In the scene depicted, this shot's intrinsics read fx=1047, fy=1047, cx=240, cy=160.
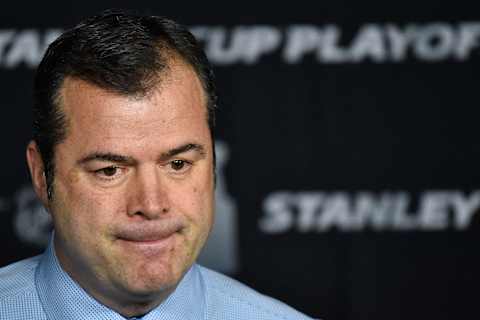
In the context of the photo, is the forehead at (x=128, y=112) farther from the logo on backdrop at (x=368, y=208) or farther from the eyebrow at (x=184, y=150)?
the logo on backdrop at (x=368, y=208)

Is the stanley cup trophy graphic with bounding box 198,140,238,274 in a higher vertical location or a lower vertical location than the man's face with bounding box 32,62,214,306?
lower

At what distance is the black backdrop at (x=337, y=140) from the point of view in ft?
9.29

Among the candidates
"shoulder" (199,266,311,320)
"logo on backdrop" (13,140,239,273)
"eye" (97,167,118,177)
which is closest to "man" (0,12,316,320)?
"eye" (97,167,118,177)

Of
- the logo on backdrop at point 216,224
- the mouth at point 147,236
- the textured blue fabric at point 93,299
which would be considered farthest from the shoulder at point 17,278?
the logo on backdrop at point 216,224

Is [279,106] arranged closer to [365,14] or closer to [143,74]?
[365,14]

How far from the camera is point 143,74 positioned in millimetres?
1540

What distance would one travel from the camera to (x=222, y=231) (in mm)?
2844

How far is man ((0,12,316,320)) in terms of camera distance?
4.97 feet

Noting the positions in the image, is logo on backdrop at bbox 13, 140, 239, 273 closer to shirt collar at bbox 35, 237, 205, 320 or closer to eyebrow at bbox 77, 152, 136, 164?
shirt collar at bbox 35, 237, 205, 320

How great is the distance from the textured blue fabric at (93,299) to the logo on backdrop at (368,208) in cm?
93

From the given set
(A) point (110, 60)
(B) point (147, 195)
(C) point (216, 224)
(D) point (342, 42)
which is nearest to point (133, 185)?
(B) point (147, 195)

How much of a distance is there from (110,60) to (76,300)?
386 millimetres

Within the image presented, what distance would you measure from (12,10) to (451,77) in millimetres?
1202

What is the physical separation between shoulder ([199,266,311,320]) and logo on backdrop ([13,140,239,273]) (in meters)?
0.92
